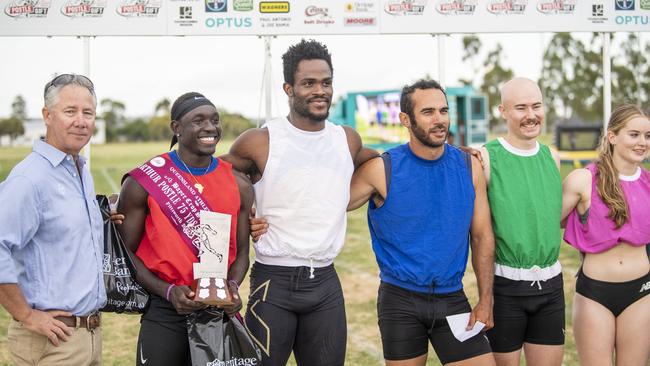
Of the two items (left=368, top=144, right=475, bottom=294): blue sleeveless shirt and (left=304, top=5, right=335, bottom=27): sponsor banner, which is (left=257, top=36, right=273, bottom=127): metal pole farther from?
(left=368, top=144, right=475, bottom=294): blue sleeveless shirt

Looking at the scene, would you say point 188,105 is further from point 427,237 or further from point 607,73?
Answer: point 607,73

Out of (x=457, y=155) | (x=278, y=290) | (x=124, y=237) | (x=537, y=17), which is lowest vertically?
(x=278, y=290)

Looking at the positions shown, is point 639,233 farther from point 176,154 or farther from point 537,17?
point 537,17

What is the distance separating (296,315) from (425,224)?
0.90m

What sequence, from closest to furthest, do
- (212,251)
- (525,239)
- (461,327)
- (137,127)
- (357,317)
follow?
(212,251)
(461,327)
(525,239)
(357,317)
(137,127)

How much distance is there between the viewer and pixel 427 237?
4016 millimetres

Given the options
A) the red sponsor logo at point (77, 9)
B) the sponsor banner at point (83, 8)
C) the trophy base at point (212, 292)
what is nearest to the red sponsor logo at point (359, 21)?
the sponsor banner at point (83, 8)

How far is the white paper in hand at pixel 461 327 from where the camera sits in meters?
3.98

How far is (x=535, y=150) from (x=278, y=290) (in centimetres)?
181

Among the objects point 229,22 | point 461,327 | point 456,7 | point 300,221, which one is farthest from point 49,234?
point 456,7

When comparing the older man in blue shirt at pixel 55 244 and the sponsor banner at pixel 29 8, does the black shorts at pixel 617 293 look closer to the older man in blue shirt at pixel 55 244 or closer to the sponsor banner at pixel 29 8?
the older man in blue shirt at pixel 55 244

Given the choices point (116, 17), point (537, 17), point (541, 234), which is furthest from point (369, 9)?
point (541, 234)

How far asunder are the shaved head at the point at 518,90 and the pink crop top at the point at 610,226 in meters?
0.65

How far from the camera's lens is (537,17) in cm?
697
